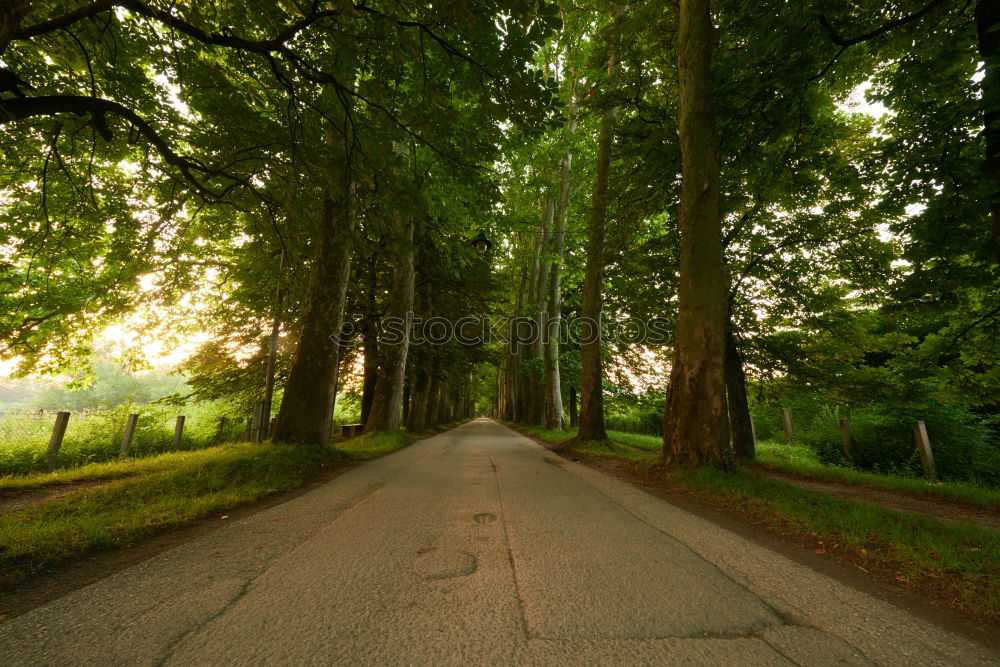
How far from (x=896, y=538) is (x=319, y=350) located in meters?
8.57

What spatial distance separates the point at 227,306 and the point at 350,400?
11.5m

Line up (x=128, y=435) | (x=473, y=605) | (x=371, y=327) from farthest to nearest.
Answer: (x=371, y=327), (x=128, y=435), (x=473, y=605)

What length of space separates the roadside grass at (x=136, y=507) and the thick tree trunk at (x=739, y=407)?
9933mm

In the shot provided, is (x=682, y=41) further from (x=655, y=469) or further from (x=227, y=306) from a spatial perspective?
(x=227, y=306)

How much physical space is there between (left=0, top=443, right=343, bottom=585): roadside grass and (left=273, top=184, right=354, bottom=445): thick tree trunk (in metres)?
0.82

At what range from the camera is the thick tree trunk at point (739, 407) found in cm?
902

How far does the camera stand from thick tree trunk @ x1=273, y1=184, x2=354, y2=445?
22.9ft

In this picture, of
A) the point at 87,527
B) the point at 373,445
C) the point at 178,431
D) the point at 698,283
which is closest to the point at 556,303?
the point at 373,445

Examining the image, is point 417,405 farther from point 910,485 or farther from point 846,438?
point 846,438

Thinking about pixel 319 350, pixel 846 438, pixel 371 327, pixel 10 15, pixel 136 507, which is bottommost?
pixel 136 507

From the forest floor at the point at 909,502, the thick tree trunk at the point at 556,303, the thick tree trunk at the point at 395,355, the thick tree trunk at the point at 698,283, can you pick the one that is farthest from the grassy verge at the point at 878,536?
the thick tree trunk at the point at 556,303

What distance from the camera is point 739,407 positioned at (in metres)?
9.09

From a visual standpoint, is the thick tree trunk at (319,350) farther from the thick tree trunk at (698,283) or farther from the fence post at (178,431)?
the thick tree trunk at (698,283)

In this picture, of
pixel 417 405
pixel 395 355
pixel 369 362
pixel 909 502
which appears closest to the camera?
pixel 909 502
